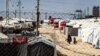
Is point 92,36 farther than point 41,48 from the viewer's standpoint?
Yes

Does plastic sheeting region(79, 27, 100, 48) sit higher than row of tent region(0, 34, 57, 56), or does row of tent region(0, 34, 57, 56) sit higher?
row of tent region(0, 34, 57, 56)

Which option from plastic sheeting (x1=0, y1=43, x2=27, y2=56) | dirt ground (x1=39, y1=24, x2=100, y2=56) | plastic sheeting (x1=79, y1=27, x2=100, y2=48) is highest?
plastic sheeting (x1=0, y1=43, x2=27, y2=56)

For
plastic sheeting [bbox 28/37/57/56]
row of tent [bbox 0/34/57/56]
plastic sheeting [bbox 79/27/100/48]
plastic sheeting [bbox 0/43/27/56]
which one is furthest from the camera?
plastic sheeting [bbox 79/27/100/48]

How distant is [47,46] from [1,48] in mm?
2507

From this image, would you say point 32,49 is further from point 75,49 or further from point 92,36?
point 92,36

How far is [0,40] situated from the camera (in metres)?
17.0

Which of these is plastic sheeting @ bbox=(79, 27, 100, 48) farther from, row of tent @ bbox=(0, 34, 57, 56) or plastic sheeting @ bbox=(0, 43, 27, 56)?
plastic sheeting @ bbox=(0, 43, 27, 56)

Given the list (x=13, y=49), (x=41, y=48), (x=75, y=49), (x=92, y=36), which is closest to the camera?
(x=13, y=49)

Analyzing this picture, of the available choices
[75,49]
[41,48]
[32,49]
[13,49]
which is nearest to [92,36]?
[75,49]

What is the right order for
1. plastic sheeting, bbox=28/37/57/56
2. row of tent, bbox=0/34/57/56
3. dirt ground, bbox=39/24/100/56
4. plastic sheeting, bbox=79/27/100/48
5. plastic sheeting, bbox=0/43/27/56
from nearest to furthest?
plastic sheeting, bbox=0/43/27/56 < row of tent, bbox=0/34/57/56 < plastic sheeting, bbox=28/37/57/56 < dirt ground, bbox=39/24/100/56 < plastic sheeting, bbox=79/27/100/48

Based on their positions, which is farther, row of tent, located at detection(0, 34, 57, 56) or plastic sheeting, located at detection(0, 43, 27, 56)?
row of tent, located at detection(0, 34, 57, 56)

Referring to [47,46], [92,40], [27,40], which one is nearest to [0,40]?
[27,40]

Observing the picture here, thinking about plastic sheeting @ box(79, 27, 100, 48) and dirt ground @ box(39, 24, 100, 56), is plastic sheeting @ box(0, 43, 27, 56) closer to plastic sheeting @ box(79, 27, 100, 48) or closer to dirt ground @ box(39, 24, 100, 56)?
dirt ground @ box(39, 24, 100, 56)

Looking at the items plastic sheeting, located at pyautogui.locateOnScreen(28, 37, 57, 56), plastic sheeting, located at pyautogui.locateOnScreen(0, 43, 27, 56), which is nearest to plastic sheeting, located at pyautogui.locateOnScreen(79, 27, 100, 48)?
plastic sheeting, located at pyautogui.locateOnScreen(28, 37, 57, 56)
